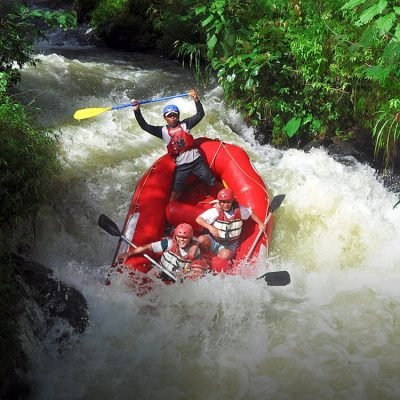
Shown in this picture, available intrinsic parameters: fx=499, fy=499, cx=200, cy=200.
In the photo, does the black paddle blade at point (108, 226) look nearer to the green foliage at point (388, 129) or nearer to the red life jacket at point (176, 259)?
the red life jacket at point (176, 259)

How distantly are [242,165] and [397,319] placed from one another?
2.08 meters

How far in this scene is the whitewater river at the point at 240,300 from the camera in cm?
327

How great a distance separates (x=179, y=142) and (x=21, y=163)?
155 centimetres

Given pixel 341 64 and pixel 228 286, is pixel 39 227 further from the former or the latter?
pixel 341 64

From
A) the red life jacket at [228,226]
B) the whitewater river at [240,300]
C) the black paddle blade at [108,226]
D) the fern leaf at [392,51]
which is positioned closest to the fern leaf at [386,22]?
the fern leaf at [392,51]

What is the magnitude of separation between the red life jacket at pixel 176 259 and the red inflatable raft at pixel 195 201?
164mm

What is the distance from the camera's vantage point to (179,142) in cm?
482

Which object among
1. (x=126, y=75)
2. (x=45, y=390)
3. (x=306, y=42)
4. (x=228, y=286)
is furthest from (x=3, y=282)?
(x=126, y=75)

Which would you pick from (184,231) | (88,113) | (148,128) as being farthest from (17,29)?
(184,231)

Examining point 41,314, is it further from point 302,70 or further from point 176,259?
point 302,70

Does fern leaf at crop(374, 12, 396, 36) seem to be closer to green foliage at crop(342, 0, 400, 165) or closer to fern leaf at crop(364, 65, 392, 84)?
green foliage at crop(342, 0, 400, 165)

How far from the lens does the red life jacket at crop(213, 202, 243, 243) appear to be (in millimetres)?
4297

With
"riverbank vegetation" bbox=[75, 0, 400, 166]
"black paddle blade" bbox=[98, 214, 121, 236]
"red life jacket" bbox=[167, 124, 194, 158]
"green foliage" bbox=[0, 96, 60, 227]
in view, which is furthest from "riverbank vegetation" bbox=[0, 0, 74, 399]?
"riverbank vegetation" bbox=[75, 0, 400, 166]

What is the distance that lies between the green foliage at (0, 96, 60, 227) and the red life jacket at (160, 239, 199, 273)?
3.64 ft
